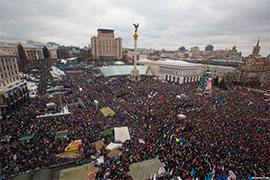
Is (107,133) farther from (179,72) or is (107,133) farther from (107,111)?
(179,72)

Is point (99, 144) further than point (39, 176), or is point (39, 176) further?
point (99, 144)

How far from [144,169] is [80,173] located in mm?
5180

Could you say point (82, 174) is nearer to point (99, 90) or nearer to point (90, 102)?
point (90, 102)

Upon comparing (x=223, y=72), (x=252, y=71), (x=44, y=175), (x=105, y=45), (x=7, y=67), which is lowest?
(x=44, y=175)

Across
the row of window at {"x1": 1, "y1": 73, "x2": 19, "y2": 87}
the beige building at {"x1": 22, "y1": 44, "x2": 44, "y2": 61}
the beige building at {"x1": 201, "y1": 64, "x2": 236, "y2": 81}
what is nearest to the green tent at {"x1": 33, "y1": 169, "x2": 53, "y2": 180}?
the row of window at {"x1": 1, "y1": 73, "x2": 19, "y2": 87}

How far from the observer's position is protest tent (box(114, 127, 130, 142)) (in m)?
15.1

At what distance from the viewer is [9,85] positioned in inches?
854

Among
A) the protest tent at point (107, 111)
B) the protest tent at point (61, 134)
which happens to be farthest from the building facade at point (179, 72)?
the protest tent at point (61, 134)

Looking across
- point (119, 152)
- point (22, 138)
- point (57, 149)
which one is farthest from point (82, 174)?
point (22, 138)

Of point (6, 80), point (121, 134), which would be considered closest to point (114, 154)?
point (121, 134)

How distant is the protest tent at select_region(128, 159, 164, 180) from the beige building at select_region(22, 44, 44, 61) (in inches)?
3115

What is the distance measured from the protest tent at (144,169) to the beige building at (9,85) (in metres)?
21.3

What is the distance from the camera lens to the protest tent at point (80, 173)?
34.1ft

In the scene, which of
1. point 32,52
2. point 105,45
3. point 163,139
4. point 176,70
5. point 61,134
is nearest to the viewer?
point 61,134
